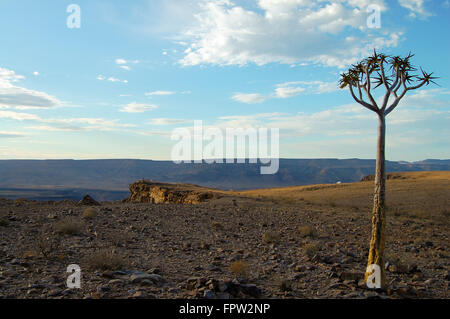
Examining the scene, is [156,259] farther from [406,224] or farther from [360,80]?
[406,224]

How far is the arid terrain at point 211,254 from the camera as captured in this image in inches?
241

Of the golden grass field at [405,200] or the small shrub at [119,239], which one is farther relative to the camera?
the golden grass field at [405,200]

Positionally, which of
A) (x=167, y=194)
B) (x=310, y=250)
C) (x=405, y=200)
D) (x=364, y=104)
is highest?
(x=364, y=104)

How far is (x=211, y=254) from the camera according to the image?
8.96 metres

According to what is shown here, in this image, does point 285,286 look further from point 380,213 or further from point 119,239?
point 119,239

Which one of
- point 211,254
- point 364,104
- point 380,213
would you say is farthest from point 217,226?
point 364,104

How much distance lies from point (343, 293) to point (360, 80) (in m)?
4.37

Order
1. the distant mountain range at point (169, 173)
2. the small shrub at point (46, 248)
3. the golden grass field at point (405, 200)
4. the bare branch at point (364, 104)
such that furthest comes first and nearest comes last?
the distant mountain range at point (169, 173), the golden grass field at point (405, 200), the small shrub at point (46, 248), the bare branch at point (364, 104)

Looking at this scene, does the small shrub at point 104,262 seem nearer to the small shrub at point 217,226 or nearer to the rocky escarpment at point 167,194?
the small shrub at point 217,226

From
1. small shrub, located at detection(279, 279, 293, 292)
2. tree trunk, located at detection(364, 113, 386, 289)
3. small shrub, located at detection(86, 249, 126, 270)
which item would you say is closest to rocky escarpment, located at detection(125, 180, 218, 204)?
small shrub, located at detection(86, 249, 126, 270)

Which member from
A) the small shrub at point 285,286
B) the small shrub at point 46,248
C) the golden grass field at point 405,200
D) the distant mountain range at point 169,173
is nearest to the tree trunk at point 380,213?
the small shrub at point 285,286

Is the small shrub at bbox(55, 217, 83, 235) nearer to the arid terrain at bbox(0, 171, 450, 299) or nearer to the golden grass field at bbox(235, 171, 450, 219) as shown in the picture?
the arid terrain at bbox(0, 171, 450, 299)
